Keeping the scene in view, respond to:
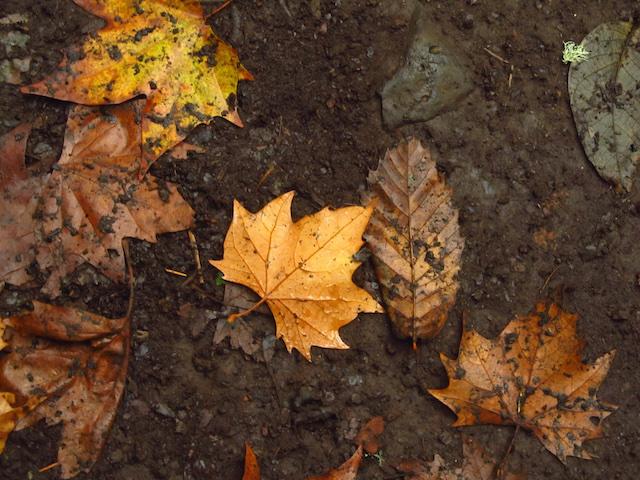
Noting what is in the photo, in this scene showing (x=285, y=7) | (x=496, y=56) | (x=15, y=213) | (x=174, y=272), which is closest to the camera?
(x=15, y=213)

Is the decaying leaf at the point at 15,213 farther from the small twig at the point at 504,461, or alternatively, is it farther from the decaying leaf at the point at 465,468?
the small twig at the point at 504,461

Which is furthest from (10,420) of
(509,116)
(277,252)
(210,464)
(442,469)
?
(509,116)

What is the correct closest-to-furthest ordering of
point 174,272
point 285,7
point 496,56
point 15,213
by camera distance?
point 15,213 < point 174,272 < point 285,7 < point 496,56

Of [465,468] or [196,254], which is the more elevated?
[196,254]

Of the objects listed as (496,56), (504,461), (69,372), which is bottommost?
(504,461)

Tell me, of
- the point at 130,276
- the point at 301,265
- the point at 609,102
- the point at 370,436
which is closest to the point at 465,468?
the point at 370,436

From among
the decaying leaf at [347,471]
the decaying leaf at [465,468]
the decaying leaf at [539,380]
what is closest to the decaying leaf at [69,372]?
the decaying leaf at [347,471]

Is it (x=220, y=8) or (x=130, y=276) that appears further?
(x=220, y=8)

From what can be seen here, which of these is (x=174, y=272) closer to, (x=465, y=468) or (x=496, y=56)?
(x=465, y=468)

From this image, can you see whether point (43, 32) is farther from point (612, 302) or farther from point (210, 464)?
point (612, 302)
